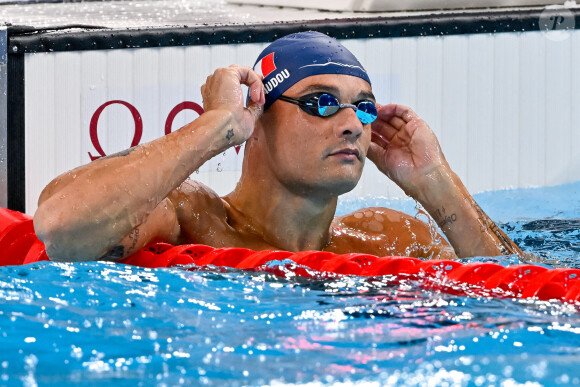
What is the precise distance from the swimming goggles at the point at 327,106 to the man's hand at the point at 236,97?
11 cm

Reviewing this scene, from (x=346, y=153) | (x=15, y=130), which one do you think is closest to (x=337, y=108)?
(x=346, y=153)

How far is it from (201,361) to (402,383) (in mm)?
342

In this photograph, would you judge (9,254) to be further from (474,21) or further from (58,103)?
(474,21)

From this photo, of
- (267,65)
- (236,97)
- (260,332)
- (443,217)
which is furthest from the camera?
(443,217)

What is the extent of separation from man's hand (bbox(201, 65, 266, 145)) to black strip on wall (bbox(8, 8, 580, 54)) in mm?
2130

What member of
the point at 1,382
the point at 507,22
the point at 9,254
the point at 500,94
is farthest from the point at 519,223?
the point at 1,382

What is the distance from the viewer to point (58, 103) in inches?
187

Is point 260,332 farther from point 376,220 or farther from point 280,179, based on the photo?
point 376,220

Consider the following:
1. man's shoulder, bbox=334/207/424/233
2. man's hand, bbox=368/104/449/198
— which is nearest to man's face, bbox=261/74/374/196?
man's hand, bbox=368/104/449/198

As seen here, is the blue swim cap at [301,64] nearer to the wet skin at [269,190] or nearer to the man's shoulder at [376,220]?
the wet skin at [269,190]

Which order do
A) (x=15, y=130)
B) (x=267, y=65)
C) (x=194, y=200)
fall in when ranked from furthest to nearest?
(x=15, y=130), (x=267, y=65), (x=194, y=200)

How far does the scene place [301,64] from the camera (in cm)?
261

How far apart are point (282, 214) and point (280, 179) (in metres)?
0.12

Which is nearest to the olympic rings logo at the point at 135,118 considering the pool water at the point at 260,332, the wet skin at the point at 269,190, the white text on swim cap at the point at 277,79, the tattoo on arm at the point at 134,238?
the wet skin at the point at 269,190
